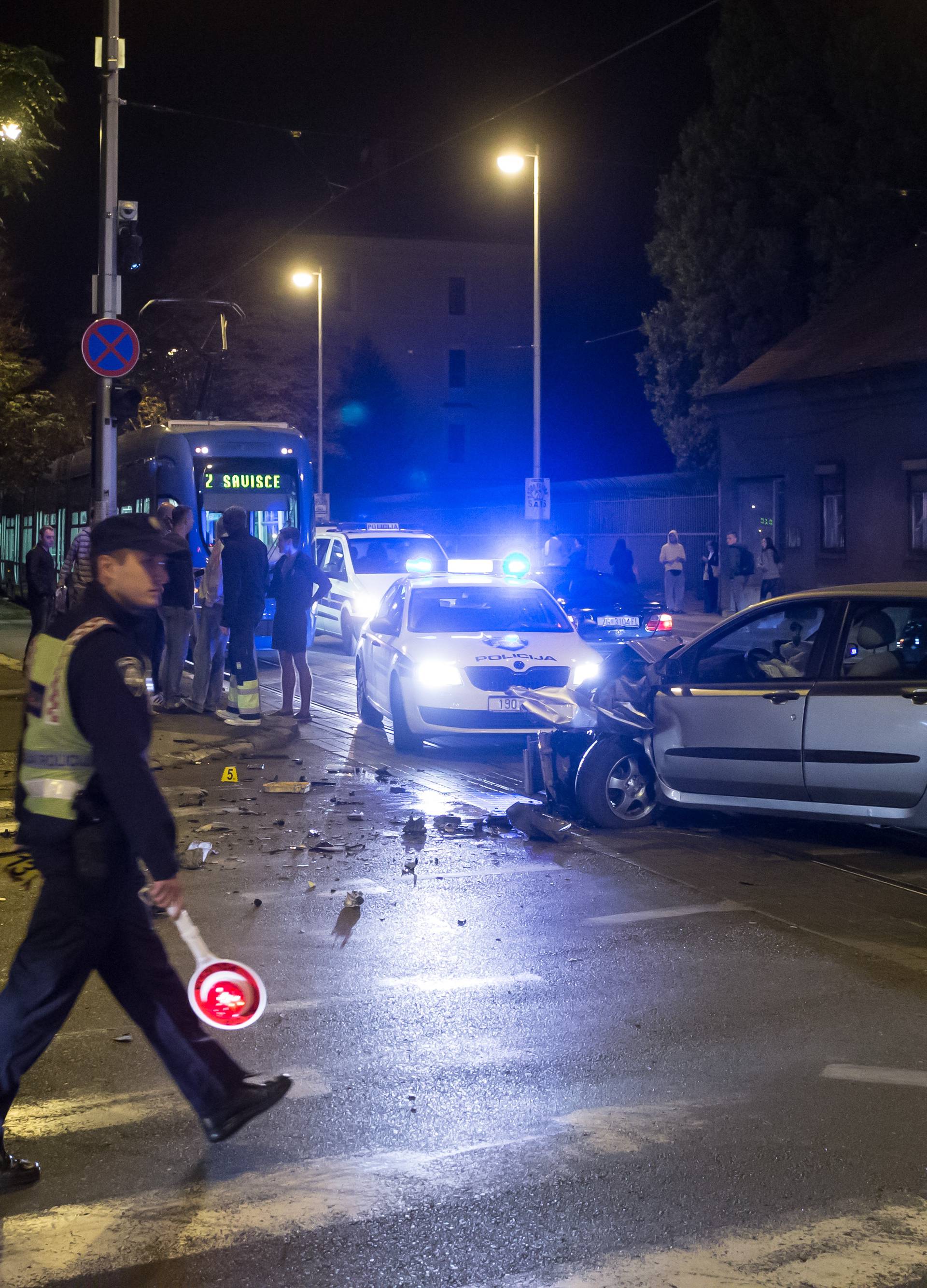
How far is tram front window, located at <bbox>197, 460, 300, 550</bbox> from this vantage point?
73.3 feet

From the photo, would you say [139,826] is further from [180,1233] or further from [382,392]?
[382,392]

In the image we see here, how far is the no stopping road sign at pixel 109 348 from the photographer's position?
15430 millimetres

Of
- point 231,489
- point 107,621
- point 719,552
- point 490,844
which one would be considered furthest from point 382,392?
point 107,621

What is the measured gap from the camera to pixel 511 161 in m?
28.3

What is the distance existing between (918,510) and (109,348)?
60.7ft

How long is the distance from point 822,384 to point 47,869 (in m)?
29.1

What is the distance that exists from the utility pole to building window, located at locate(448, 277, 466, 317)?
59.8m

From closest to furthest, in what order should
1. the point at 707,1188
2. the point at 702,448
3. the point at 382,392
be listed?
1. the point at 707,1188
2. the point at 702,448
3. the point at 382,392

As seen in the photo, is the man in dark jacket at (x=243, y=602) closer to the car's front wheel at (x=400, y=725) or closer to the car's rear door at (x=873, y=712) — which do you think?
the car's front wheel at (x=400, y=725)

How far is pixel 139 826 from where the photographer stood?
377cm

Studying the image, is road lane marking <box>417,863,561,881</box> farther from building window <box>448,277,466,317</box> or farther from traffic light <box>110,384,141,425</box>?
building window <box>448,277,466,317</box>

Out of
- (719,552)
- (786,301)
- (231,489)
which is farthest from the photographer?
(786,301)

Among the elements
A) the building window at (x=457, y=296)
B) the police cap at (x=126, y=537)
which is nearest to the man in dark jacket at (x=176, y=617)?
the police cap at (x=126, y=537)

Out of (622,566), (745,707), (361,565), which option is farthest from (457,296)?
(745,707)
